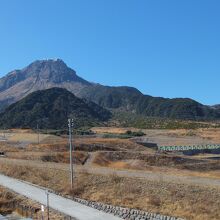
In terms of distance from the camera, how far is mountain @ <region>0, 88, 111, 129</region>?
512 ft

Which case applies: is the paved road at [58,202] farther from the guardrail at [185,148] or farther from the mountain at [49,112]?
the mountain at [49,112]

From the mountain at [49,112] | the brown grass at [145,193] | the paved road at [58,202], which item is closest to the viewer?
the paved road at [58,202]

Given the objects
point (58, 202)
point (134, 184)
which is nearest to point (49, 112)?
point (134, 184)

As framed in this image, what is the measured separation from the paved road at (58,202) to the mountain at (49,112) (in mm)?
102842

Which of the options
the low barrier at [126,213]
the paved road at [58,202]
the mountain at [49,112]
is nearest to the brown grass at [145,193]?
the low barrier at [126,213]

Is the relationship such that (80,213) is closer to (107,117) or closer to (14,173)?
(14,173)

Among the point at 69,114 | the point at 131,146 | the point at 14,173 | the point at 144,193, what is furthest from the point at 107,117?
the point at 144,193

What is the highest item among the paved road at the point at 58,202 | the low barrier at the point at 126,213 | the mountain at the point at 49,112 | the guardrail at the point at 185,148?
the mountain at the point at 49,112

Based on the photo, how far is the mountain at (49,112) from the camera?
512 feet

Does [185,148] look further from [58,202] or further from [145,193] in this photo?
→ [58,202]

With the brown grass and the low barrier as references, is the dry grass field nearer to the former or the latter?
the brown grass

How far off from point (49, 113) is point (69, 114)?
6406mm

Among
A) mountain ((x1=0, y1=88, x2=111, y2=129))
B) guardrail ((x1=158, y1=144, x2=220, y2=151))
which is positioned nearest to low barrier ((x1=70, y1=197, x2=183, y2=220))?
guardrail ((x1=158, y1=144, x2=220, y2=151))

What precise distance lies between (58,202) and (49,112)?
5176 inches
